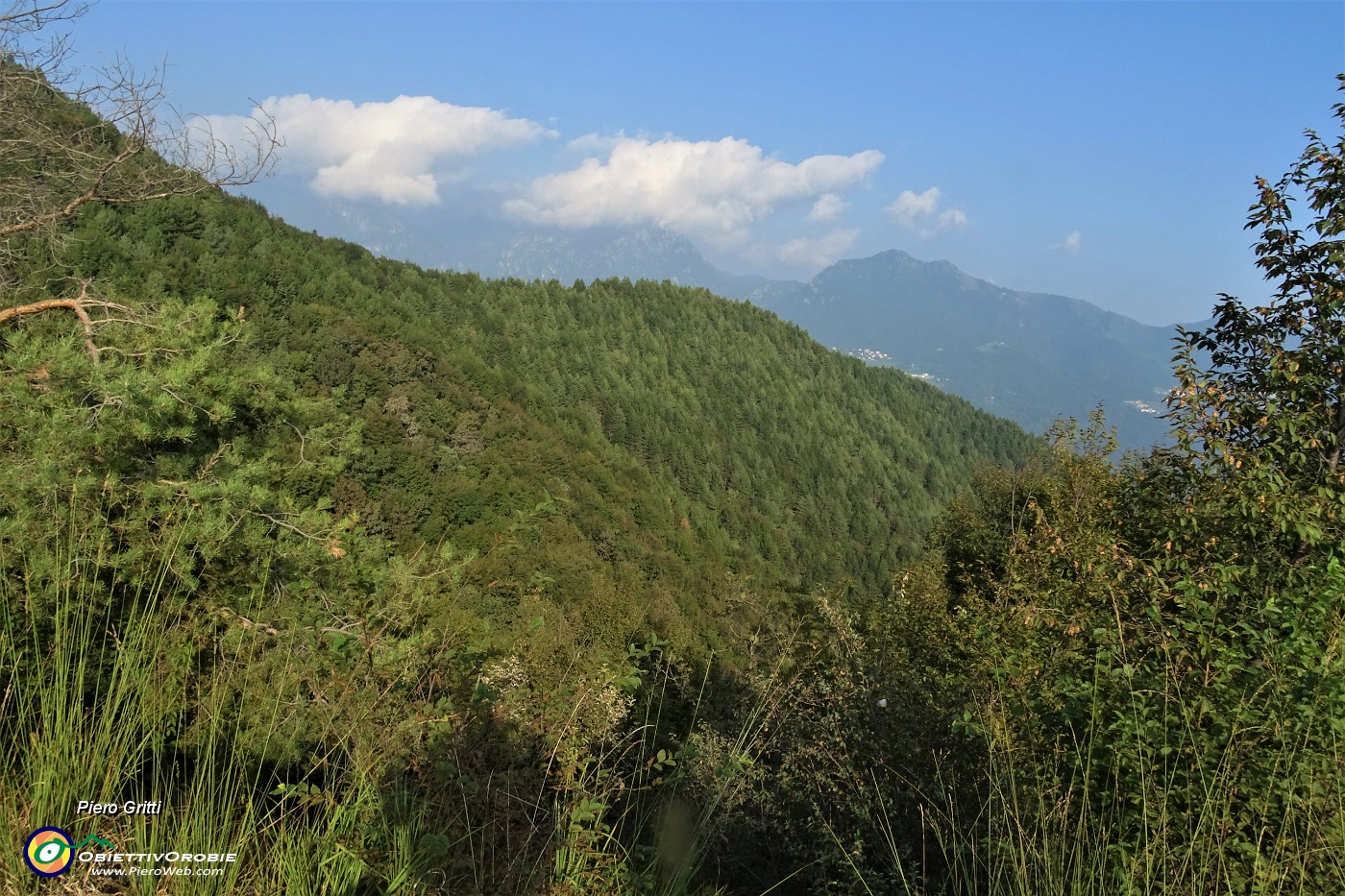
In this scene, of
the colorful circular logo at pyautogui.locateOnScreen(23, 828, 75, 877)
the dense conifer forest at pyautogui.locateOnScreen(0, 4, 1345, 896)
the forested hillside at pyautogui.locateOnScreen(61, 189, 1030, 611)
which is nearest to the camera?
the colorful circular logo at pyautogui.locateOnScreen(23, 828, 75, 877)

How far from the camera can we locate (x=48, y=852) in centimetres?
179

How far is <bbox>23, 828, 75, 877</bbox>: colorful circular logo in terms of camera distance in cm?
175

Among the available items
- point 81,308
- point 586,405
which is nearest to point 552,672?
point 81,308

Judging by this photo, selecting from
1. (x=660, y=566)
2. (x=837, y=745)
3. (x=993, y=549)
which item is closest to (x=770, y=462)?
(x=660, y=566)

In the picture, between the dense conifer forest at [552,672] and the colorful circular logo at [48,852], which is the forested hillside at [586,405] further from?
the colorful circular logo at [48,852]

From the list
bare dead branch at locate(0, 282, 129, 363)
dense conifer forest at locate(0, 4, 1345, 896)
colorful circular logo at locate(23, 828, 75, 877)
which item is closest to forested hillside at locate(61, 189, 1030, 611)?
bare dead branch at locate(0, 282, 129, 363)

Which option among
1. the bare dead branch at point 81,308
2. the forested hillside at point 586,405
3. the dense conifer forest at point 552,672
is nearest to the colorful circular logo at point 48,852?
the dense conifer forest at point 552,672

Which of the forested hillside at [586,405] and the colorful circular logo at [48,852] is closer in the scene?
the colorful circular logo at [48,852]

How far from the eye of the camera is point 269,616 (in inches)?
186

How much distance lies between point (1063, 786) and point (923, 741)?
13.1 feet

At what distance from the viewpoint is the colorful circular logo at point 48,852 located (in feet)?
5.74

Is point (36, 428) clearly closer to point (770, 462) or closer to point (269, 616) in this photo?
point (269, 616)

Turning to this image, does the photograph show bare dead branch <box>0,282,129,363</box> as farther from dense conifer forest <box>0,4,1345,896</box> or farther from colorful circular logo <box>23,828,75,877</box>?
colorful circular logo <box>23,828,75,877</box>

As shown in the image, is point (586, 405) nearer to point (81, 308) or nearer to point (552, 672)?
point (552, 672)
